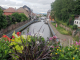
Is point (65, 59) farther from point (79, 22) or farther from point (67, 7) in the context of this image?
point (67, 7)

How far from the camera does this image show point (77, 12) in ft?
69.3

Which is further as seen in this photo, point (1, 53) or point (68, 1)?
point (68, 1)

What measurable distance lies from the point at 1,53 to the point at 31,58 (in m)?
0.68

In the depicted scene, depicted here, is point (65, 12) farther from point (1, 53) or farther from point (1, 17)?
point (1, 53)

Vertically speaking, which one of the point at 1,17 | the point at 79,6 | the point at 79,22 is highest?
the point at 79,6

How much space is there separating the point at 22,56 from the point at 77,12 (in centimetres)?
2175

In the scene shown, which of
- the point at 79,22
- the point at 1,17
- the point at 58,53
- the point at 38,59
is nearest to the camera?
the point at 38,59

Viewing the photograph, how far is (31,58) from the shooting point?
178 centimetres

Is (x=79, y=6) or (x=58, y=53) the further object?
(x=79, y=6)

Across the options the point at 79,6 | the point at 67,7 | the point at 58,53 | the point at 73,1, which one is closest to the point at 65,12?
the point at 67,7

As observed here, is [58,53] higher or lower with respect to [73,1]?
lower

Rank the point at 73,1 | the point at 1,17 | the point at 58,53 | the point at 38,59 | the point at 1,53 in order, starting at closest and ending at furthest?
the point at 38,59 < the point at 1,53 < the point at 58,53 < the point at 1,17 < the point at 73,1

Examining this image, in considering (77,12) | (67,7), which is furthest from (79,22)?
(67,7)

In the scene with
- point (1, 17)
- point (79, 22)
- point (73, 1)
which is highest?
point (73, 1)
